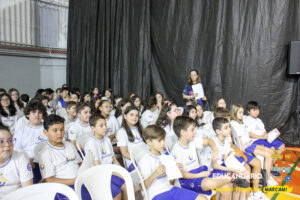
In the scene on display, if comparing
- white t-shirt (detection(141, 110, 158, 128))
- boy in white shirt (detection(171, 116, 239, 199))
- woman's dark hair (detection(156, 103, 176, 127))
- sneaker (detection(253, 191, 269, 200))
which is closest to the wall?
white t-shirt (detection(141, 110, 158, 128))

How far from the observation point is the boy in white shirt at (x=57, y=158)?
73.2 inches

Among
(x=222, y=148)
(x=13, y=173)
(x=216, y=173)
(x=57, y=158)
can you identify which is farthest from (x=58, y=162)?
(x=222, y=148)

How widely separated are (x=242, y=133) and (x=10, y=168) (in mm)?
2674

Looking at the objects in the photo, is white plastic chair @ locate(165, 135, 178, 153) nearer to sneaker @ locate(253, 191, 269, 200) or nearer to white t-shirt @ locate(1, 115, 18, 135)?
sneaker @ locate(253, 191, 269, 200)

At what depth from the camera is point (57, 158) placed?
75.8 inches

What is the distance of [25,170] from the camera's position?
1.65 metres

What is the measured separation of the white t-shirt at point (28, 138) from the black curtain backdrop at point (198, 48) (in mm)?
3844

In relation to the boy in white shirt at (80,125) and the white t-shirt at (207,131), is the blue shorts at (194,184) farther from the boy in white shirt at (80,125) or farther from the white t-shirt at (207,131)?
the boy in white shirt at (80,125)

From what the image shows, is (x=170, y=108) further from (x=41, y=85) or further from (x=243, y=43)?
(x=41, y=85)

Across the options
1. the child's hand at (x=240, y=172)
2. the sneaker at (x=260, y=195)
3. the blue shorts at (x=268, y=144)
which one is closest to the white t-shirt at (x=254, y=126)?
the blue shorts at (x=268, y=144)

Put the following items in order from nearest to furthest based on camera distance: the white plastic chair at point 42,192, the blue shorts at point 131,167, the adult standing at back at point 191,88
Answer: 1. the white plastic chair at point 42,192
2. the blue shorts at point 131,167
3. the adult standing at back at point 191,88

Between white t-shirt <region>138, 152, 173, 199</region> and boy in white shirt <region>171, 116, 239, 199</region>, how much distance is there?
24 cm

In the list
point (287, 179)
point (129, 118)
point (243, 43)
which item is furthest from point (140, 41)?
point (287, 179)

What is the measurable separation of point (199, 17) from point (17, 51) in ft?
17.5
